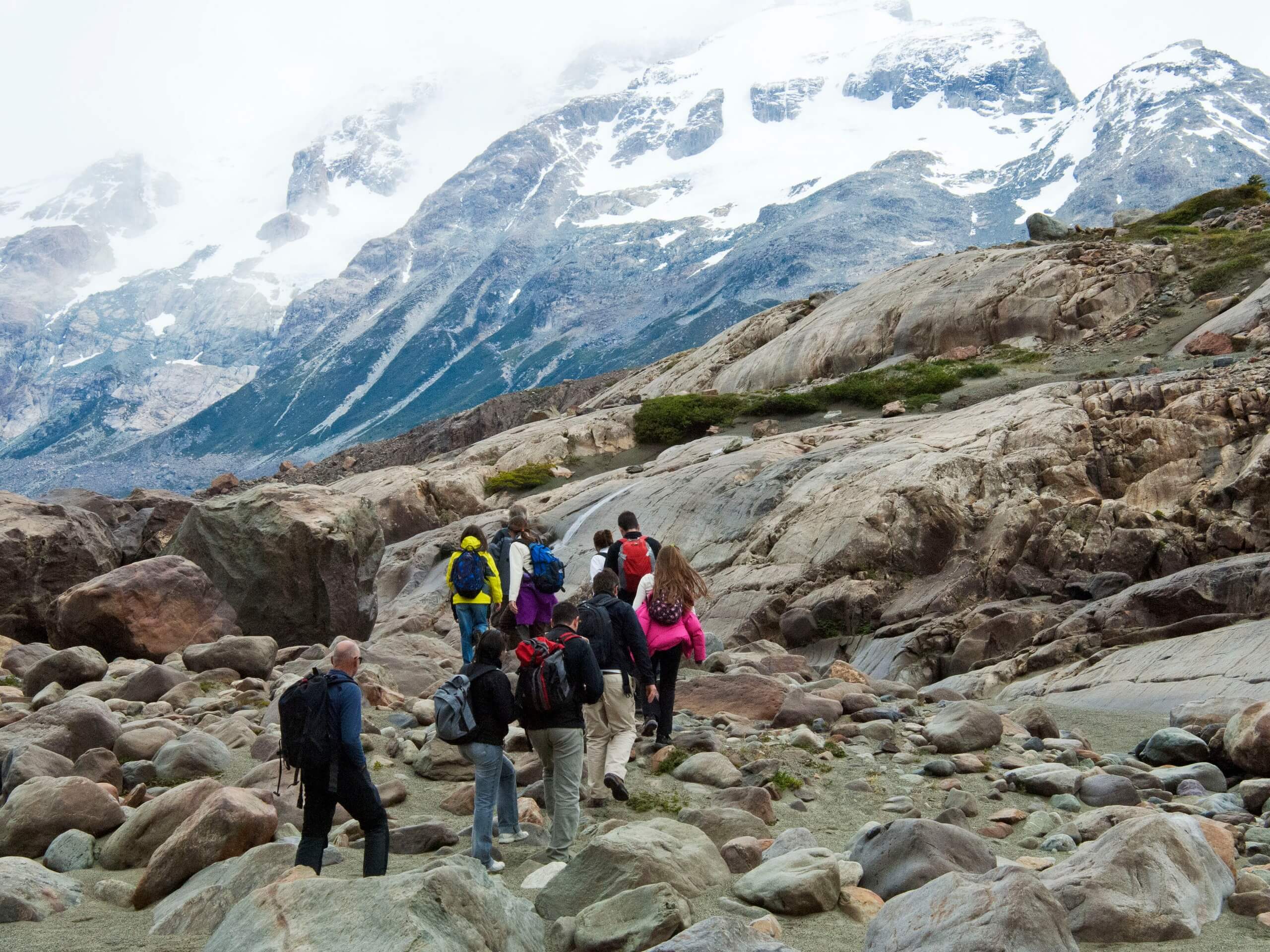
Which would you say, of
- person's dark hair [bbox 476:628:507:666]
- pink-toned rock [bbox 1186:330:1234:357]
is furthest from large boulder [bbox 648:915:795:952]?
pink-toned rock [bbox 1186:330:1234:357]

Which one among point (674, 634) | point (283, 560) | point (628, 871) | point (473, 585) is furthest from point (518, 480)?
point (628, 871)

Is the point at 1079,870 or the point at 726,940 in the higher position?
the point at 726,940

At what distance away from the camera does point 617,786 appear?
11430 millimetres

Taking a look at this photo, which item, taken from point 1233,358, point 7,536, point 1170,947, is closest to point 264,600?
point 7,536

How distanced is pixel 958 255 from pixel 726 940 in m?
52.1

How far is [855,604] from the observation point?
24156mm

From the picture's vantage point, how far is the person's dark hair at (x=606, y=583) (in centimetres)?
1209

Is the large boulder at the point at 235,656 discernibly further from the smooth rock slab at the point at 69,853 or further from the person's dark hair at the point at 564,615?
the person's dark hair at the point at 564,615

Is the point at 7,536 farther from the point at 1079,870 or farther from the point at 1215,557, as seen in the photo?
the point at 1215,557

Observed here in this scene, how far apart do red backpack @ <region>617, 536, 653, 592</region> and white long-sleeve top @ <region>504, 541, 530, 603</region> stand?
1.50 metres

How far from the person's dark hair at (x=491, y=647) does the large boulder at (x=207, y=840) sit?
8.31 feet

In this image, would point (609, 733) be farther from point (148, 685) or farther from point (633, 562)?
point (148, 685)

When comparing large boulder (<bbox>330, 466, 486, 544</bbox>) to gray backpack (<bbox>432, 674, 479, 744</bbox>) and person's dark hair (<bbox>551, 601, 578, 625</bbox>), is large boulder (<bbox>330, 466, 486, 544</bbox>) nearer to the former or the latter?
person's dark hair (<bbox>551, 601, 578, 625</bbox>)

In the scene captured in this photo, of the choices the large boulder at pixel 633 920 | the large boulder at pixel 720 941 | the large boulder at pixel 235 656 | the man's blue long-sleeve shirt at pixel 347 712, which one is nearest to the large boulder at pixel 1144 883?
the large boulder at pixel 720 941
